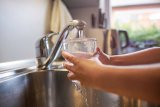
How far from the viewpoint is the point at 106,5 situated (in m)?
2.08

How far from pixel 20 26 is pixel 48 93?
0.37 m

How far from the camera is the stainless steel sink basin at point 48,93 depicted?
25.9 inches

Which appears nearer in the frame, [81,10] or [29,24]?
[29,24]

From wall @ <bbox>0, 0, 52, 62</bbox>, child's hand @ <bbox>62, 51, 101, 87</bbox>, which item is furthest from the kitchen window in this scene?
child's hand @ <bbox>62, 51, 101, 87</bbox>

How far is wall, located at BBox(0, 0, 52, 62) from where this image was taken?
85cm

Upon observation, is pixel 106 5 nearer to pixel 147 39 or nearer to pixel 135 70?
pixel 147 39

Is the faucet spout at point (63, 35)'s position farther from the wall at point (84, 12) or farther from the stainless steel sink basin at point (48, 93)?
the wall at point (84, 12)

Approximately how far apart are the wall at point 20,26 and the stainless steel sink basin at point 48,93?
137 millimetres

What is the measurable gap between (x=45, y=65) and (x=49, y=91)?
4.9 inches

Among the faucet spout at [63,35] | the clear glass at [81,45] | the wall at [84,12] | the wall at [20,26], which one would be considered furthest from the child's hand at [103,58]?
the wall at [84,12]

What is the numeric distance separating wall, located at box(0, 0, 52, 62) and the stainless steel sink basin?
0.45 ft

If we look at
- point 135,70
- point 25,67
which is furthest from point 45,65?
point 135,70

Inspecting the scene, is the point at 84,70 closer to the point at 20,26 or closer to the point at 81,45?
the point at 81,45

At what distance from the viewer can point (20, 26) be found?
3.18ft
